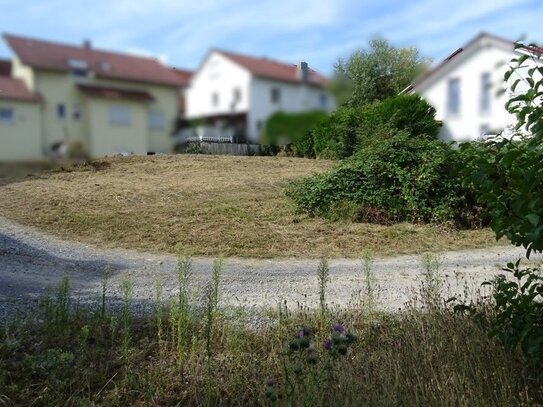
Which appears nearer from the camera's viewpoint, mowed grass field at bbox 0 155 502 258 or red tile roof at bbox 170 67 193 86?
red tile roof at bbox 170 67 193 86

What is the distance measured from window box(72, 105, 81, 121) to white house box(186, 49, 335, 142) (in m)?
0.29

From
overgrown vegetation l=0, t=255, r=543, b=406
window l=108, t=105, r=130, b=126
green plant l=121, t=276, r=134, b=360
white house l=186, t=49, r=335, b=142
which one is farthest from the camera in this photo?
green plant l=121, t=276, r=134, b=360

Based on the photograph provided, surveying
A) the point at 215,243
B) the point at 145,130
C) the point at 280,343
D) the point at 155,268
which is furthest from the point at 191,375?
the point at 215,243

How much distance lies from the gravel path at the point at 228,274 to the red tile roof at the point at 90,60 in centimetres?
401

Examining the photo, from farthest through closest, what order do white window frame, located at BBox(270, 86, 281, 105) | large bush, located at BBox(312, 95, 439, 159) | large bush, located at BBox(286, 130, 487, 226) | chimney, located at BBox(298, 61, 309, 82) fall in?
large bush, located at BBox(286, 130, 487, 226), large bush, located at BBox(312, 95, 439, 159), chimney, located at BBox(298, 61, 309, 82), white window frame, located at BBox(270, 86, 281, 105)

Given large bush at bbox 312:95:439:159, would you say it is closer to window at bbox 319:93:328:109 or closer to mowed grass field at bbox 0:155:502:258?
window at bbox 319:93:328:109

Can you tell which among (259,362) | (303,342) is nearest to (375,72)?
(303,342)

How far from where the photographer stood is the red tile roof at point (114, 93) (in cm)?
133

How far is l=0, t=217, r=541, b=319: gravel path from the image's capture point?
5.97 metres

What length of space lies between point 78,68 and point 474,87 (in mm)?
1949

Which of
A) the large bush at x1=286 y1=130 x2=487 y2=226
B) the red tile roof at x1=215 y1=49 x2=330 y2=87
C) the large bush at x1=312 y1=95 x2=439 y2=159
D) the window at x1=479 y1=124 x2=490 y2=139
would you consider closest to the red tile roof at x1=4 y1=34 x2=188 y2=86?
the red tile roof at x1=215 y1=49 x2=330 y2=87

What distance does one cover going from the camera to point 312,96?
188 centimetres

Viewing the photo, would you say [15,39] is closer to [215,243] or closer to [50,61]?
[50,61]

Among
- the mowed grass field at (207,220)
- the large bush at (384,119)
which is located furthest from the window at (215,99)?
the mowed grass field at (207,220)
